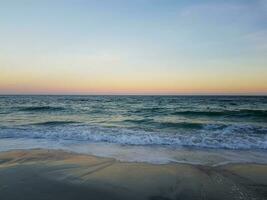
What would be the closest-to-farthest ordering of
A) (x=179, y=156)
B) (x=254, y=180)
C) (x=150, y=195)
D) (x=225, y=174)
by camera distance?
1. (x=150, y=195)
2. (x=254, y=180)
3. (x=225, y=174)
4. (x=179, y=156)

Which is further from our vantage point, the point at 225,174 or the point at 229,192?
the point at 225,174

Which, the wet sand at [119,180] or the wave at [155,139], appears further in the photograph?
the wave at [155,139]

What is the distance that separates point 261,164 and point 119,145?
4.91 meters

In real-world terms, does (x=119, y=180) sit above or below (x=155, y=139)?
above

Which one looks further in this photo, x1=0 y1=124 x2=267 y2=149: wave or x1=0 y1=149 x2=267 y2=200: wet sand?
x1=0 y1=124 x2=267 y2=149: wave

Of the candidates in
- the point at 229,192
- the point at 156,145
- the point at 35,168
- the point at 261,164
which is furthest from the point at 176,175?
the point at 156,145

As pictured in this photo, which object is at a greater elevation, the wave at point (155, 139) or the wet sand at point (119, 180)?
the wet sand at point (119, 180)

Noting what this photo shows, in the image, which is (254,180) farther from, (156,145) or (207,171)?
(156,145)

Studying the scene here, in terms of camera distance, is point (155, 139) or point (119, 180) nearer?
point (119, 180)

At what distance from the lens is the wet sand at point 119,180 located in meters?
4.50

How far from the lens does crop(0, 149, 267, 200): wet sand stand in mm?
4496

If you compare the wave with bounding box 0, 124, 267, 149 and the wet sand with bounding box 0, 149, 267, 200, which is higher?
the wet sand with bounding box 0, 149, 267, 200

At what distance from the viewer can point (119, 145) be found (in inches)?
386

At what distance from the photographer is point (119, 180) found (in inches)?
209
